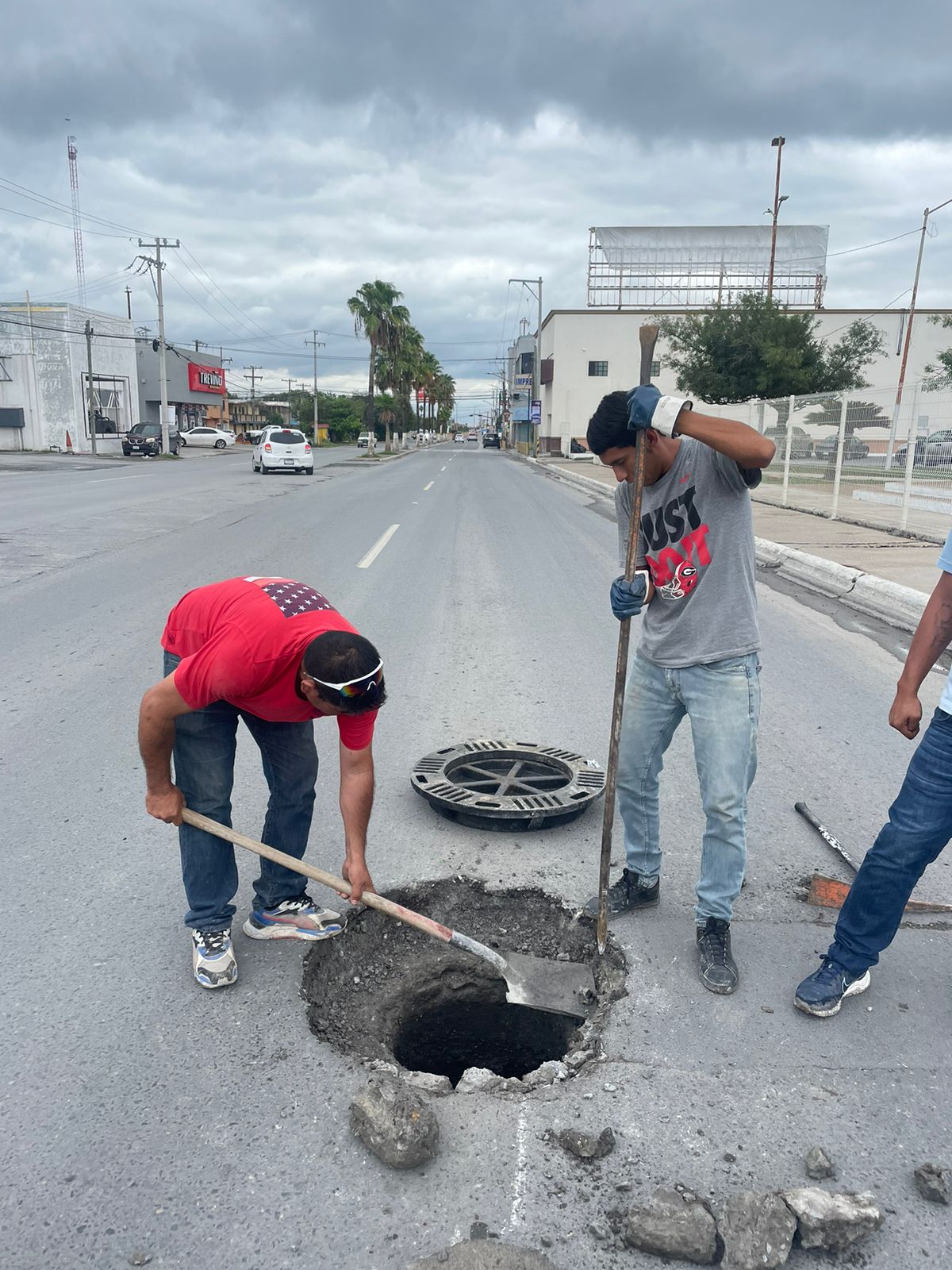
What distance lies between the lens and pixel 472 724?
5.20 metres

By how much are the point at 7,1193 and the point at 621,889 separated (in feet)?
6.87

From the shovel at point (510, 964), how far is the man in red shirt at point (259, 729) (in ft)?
0.25

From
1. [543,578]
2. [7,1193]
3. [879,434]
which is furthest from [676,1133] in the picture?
[879,434]

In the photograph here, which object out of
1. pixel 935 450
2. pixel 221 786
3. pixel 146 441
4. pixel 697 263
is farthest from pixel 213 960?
pixel 697 263

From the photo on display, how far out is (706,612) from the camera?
2.93m

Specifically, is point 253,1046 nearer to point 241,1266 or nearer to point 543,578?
point 241,1266

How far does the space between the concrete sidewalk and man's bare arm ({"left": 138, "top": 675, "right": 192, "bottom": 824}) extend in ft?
22.6

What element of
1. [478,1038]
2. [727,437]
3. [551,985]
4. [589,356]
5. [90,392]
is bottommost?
[478,1038]

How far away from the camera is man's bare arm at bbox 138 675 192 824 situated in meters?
2.59

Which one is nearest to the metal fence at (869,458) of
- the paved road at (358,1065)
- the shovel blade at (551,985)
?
the paved road at (358,1065)

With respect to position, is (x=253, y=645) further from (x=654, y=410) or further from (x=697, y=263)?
(x=697, y=263)

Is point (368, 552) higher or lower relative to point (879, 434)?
lower

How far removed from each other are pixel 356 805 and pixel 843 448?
47.4 ft

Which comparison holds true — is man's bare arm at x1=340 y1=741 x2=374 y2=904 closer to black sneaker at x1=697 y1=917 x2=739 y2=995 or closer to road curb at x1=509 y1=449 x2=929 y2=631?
black sneaker at x1=697 y1=917 x2=739 y2=995
